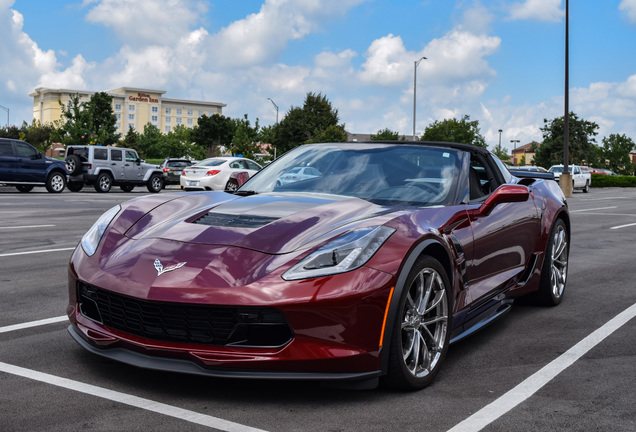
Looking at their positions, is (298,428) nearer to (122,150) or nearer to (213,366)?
(213,366)

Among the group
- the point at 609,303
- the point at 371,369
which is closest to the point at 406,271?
the point at 371,369

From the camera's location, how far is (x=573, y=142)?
8031 centimetres

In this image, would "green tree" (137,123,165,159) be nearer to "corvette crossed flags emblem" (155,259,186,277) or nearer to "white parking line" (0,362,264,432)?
"white parking line" (0,362,264,432)

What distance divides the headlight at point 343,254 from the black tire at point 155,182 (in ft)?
90.0

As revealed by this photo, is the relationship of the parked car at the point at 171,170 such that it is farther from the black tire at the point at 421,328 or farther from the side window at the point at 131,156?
the black tire at the point at 421,328

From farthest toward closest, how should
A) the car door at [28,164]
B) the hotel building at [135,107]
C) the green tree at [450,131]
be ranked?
1. the hotel building at [135,107]
2. the green tree at [450,131]
3. the car door at [28,164]

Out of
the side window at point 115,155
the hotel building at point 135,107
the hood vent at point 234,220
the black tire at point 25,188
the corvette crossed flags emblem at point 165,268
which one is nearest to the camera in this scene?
the corvette crossed flags emblem at point 165,268

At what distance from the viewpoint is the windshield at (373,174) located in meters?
4.40

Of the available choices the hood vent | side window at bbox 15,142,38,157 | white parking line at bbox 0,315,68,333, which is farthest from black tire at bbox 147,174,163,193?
the hood vent

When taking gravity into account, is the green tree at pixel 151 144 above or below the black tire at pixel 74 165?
above

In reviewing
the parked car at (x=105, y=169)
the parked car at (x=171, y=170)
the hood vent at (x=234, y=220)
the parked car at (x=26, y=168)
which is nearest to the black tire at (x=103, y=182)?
the parked car at (x=105, y=169)

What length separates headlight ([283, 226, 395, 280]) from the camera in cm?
324

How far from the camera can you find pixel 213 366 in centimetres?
315

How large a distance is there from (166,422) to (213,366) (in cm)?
31
